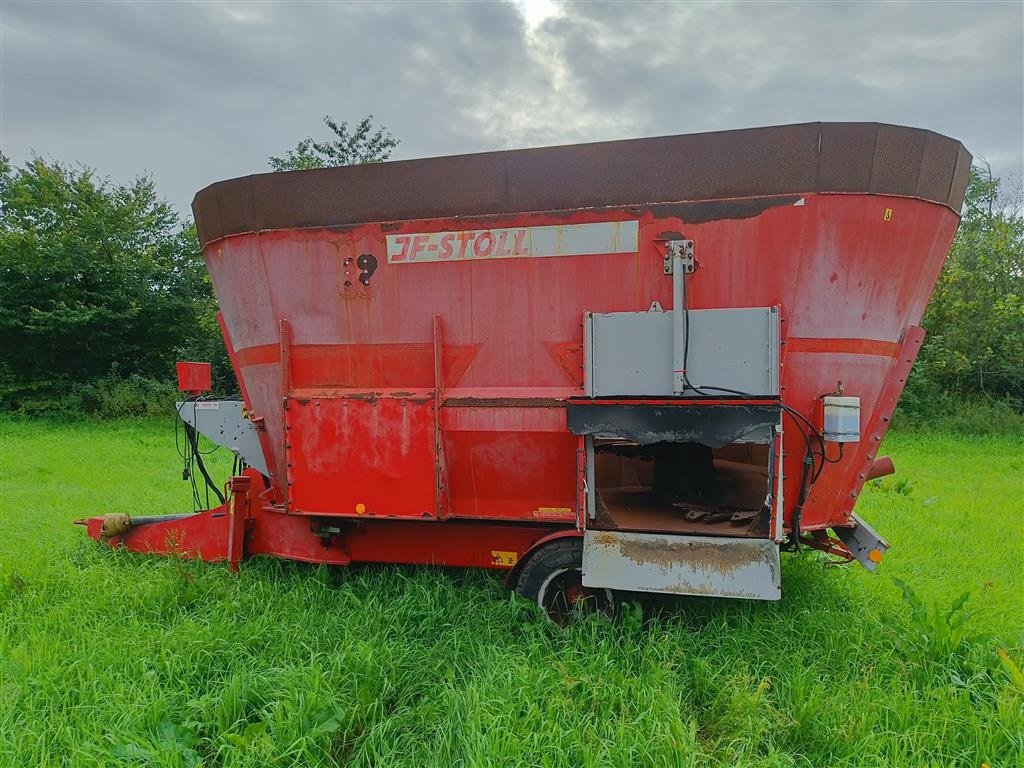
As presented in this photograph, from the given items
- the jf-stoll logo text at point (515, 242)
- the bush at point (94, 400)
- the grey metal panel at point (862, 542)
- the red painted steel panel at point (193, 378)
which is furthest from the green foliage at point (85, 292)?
the grey metal panel at point (862, 542)

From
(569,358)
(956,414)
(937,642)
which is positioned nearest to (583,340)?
(569,358)

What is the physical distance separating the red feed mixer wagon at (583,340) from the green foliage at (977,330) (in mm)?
12328

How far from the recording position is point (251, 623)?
3.64 m

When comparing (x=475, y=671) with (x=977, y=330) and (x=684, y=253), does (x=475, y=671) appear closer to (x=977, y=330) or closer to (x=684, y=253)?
(x=684, y=253)

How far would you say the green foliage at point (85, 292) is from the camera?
16.1m

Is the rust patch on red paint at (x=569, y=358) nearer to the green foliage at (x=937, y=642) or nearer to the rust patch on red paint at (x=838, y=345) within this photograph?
the rust patch on red paint at (x=838, y=345)

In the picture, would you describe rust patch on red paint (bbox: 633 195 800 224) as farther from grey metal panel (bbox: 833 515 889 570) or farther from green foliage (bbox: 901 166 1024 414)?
green foliage (bbox: 901 166 1024 414)

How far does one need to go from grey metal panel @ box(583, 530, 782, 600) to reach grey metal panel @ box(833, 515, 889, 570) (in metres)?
0.97

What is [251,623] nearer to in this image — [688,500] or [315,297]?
[315,297]

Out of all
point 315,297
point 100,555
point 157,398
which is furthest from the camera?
point 157,398

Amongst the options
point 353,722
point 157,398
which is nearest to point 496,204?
point 353,722

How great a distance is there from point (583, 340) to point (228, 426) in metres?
2.70

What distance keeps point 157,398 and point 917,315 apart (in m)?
17.3

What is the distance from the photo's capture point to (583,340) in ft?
11.5
